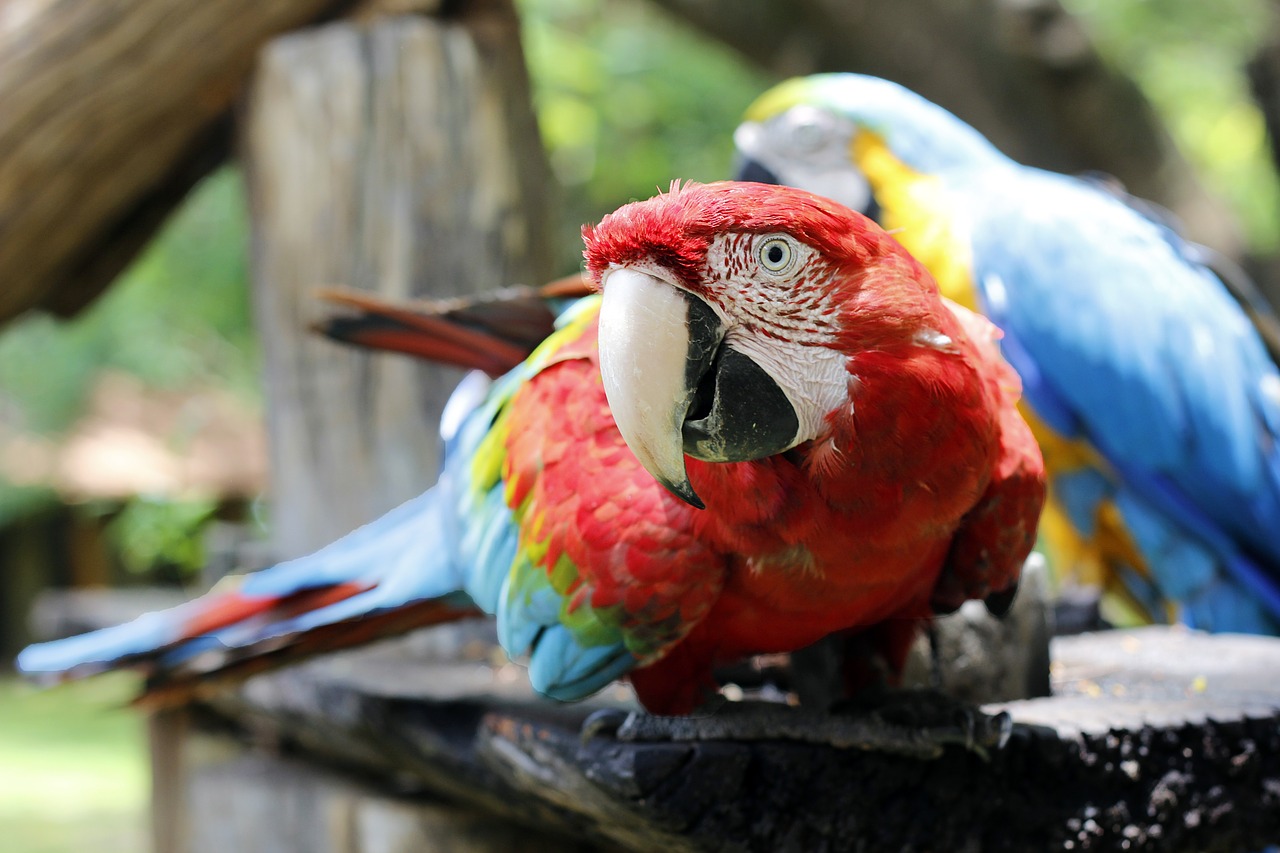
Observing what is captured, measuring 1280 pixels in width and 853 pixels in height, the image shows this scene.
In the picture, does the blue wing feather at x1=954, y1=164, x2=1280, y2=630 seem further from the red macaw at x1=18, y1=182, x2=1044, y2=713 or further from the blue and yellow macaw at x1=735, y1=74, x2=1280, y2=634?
the red macaw at x1=18, y1=182, x2=1044, y2=713

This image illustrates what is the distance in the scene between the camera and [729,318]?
754 mm

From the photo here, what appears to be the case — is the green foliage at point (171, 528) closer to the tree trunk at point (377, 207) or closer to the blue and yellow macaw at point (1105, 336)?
the tree trunk at point (377, 207)

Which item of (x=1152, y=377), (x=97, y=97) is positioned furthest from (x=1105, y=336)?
(x=97, y=97)

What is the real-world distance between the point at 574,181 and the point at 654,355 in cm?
367

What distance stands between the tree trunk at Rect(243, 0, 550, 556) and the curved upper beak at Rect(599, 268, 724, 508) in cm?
106

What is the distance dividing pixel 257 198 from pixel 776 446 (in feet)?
4.45

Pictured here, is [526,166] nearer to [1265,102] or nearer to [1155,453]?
[1155,453]

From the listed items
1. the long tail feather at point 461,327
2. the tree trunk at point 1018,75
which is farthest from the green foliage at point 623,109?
the long tail feather at point 461,327

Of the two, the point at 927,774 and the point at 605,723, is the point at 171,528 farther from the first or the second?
the point at 927,774

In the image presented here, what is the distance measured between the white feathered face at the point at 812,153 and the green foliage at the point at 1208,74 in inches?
68.1

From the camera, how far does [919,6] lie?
344 cm

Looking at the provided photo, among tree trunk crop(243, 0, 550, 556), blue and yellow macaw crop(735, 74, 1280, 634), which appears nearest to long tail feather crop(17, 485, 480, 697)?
tree trunk crop(243, 0, 550, 556)

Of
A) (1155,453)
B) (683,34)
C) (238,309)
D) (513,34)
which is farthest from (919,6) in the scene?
Answer: (238,309)

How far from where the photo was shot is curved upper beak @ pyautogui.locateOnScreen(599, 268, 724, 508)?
734mm
